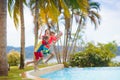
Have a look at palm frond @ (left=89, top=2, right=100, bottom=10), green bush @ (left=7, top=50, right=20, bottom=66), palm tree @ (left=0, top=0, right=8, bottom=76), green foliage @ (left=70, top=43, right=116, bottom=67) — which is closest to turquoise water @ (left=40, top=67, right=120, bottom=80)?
palm tree @ (left=0, top=0, right=8, bottom=76)

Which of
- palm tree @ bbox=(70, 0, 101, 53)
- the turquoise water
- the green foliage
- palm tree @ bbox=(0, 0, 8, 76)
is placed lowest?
the turquoise water

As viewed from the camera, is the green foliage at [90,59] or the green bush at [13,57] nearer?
the green foliage at [90,59]

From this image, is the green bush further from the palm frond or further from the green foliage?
the palm frond

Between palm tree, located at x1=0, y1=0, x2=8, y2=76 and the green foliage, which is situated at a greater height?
palm tree, located at x1=0, y1=0, x2=8, y2=76

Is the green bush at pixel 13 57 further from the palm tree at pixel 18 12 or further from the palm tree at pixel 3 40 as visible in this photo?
the palm tree at pixel 3 40

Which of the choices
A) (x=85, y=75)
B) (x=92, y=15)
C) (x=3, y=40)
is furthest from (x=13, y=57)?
(x=3, y=40)

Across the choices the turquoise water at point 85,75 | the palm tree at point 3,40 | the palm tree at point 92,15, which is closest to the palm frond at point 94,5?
the palm tree at point 92,15

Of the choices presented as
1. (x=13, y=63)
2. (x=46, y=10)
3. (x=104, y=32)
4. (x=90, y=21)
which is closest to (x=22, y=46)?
(x=46, y=10)

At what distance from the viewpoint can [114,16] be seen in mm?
31297

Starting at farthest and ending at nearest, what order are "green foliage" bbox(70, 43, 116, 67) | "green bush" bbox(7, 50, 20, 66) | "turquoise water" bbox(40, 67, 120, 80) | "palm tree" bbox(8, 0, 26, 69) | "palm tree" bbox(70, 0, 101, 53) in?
"palm tree" bbox(70, 0, 101, 53) → "green bush" bbox(7, 50, 20, 66) → "green foliage" bbox(70, 43, 116, 67) → "palm tree" bbox(8, 0, 26, 69) → "turquoise water" bbox(40, 67, 120, 80)

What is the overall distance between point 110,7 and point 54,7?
716 inches

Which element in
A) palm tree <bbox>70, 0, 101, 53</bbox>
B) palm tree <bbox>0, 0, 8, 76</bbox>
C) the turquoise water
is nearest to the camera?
palm tree <bbox>0, 0, 8, 76</bbox>

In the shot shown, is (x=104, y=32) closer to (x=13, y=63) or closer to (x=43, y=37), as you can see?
(x=13, y=63)

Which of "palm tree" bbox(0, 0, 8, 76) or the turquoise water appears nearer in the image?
"palm tree" bbox(0, 0, 8, 76)
